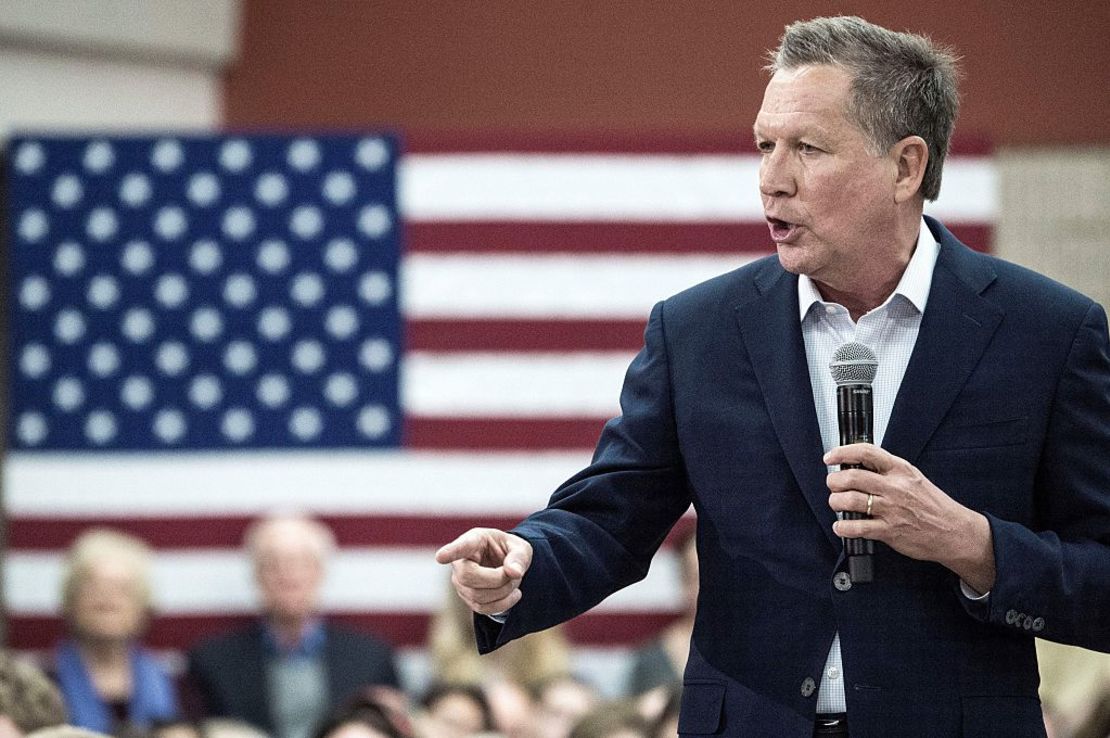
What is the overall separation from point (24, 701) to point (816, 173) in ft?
6.66

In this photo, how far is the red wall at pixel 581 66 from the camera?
7.32 m

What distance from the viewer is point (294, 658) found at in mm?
→ 6418

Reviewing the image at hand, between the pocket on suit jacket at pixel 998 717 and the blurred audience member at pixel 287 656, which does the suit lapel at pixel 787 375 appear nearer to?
the pocket on suit jacket at pixel 998 717

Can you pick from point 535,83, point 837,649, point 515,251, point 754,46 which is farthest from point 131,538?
point 837,649

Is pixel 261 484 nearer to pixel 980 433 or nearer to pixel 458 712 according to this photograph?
pixel 458 712

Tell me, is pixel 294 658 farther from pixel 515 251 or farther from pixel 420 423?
pixel 515 251

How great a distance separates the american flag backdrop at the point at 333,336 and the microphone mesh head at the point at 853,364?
4801 mm

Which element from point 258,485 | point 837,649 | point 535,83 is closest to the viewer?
point 837,649

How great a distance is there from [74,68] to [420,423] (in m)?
2.14

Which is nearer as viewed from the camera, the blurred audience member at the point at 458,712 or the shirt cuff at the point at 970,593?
the shirt cuff at the point at 970,593

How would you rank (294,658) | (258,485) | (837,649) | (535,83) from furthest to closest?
(535,83) → (258,485) → (294,658) → (837,649)

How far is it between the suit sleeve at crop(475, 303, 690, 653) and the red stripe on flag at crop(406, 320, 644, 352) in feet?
15.0

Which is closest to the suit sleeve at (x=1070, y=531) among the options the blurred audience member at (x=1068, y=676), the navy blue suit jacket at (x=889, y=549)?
the navy blue suit jacket at (x=889, y=549)

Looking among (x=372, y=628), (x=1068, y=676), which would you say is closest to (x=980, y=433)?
(x=1068, y=676)
